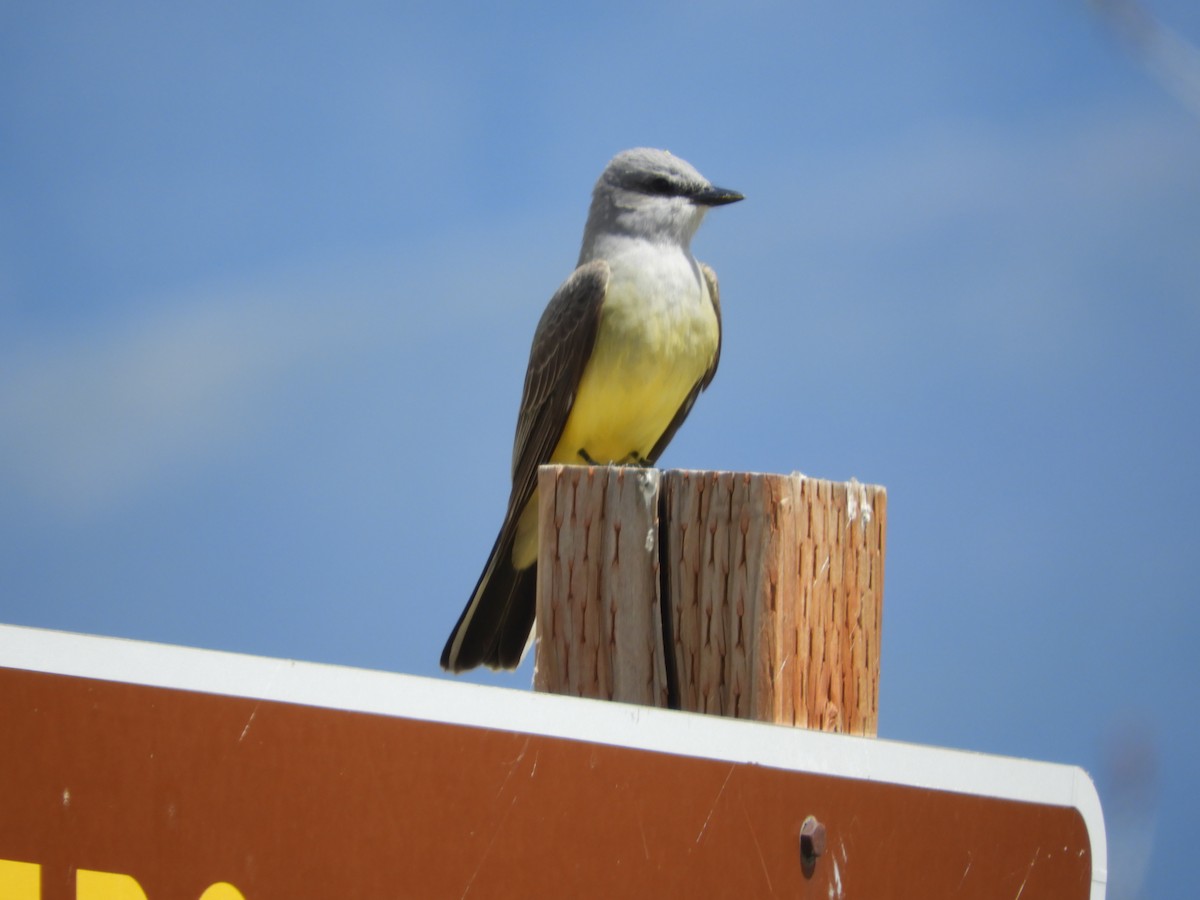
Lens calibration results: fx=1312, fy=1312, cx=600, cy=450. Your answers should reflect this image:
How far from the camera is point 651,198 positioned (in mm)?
5035

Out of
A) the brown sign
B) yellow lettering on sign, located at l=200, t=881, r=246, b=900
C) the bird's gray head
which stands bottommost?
yellow lettering on sign, located at l=200, t=881, r=246, b=900

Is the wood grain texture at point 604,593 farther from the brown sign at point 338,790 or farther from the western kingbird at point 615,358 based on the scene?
the western kingbird at point 615,358

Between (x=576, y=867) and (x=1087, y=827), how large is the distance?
0.86m

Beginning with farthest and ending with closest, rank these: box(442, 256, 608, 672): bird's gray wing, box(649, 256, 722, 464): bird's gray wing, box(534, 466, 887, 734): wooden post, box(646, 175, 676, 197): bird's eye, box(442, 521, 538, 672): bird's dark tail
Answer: box(646, 175, 676, 197): bird's eye, box(649, 256, 722, 464): bird's gray wing, box(442, 256, 608, 672): bird's gray wing, box(442, 521, 538, 672): bird's dark tail, box(534, 466, 887, 734): wooden post

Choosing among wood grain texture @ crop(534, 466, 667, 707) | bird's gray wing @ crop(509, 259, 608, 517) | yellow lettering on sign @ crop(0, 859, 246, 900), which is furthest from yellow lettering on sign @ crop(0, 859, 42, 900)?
bird's gray wing @ crop(509, 259, 608, 517)

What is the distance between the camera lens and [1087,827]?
209 centimetres

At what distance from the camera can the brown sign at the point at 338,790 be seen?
66.6 inches

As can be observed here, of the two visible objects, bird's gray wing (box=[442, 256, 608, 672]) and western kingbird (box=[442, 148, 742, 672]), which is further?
western kingbird (box=[442, 148, 742, 672])

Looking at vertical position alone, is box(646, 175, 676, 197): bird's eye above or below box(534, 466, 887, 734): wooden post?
above

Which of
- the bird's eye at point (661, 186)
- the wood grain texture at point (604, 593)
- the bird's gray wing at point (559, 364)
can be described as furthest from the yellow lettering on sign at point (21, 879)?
the bird's eye at point (661, 186)

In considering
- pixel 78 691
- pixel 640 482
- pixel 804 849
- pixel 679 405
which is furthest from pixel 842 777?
pixel 679 405

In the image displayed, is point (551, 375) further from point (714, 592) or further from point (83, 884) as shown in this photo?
point (83, 884)

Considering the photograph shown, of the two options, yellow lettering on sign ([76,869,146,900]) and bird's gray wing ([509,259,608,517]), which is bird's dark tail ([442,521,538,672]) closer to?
bird's gray wing ([509,259,608,517])

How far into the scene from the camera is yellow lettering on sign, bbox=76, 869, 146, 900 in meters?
1.66
